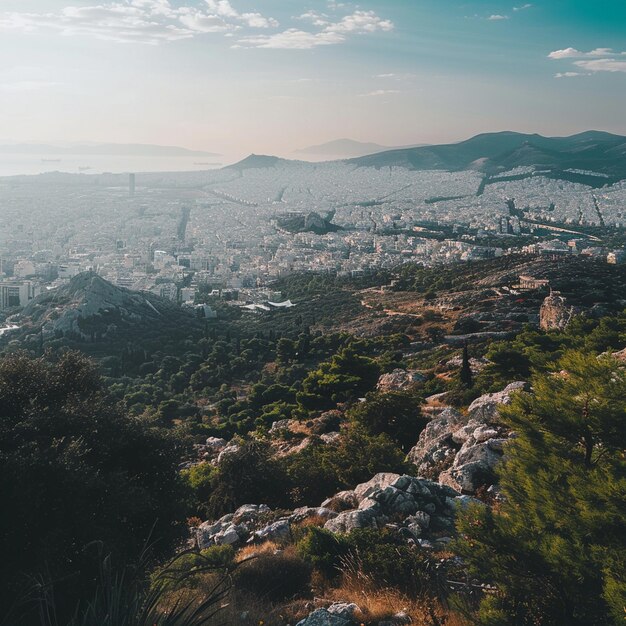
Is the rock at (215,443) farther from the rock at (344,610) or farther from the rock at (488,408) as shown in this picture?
the rock at (344,610)

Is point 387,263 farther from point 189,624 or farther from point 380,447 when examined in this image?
point 189,624

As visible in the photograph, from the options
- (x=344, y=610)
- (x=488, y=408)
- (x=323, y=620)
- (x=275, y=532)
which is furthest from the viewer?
(x=488, y=408)

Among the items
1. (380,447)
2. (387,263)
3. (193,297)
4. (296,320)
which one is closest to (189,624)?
(380,447)

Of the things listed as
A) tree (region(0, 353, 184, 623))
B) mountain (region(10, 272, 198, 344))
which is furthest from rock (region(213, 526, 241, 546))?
mountain (region(10, 272, 198, 344))

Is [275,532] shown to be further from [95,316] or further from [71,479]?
[95,316]

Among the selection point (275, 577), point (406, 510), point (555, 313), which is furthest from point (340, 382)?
point (275, 577)

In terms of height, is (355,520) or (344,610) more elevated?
(344,610)
